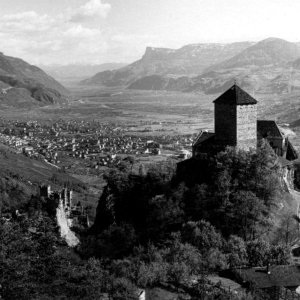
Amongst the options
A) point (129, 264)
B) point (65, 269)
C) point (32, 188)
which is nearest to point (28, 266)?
point (65, 269)

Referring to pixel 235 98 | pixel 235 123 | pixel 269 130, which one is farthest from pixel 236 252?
pixel 269 130

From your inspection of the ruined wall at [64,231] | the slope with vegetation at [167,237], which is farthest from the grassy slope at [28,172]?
the slope with vegetation at [167,237]

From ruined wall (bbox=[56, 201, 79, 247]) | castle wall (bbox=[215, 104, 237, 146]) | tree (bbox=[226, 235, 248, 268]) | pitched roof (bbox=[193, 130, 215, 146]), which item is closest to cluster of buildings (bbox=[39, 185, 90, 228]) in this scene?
ruined wall (bbox=[56, 201, 79, 247])

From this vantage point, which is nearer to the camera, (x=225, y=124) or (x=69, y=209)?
(x=225, y=124)

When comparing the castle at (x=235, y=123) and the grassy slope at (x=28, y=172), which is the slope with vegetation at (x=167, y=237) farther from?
the grassy slope at (x=28, y=172)

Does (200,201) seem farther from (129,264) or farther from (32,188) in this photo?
(32,188)

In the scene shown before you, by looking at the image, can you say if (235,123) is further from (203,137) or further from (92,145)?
(92,145)
